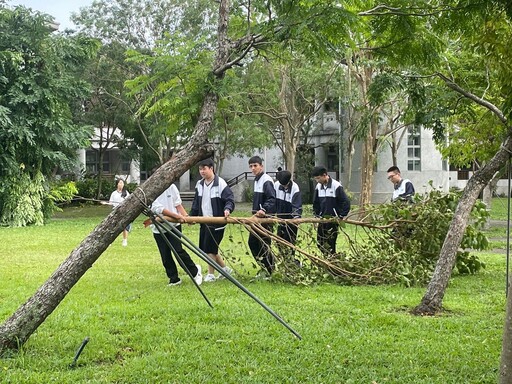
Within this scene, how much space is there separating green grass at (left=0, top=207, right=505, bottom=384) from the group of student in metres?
0.45

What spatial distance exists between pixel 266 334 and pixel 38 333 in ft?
7.88

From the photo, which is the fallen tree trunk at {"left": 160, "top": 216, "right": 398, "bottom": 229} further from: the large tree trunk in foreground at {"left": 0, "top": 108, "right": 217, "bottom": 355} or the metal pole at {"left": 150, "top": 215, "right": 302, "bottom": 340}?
the large tree trunk in foreground at {"left": 0, "top": 108, "right": 217, "bottom": 355}

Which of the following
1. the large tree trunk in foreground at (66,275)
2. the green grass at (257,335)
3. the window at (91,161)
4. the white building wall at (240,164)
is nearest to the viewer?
the green grass at (257,335)

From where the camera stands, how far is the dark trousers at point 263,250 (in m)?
9.92

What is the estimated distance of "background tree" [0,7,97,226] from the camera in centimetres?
2381

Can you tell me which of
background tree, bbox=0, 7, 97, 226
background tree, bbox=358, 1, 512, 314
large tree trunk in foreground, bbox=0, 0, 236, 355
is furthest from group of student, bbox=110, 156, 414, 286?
background tree, bbox=0, 7, 97, 226

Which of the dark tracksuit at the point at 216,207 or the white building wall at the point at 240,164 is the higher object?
the white building wall at the point at 240,164

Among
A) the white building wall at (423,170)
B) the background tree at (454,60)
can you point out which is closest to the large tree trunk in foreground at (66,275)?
the background tree at (454,60)

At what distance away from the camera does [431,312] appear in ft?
25.2

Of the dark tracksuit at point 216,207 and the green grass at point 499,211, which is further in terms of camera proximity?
the green grass at point 499,211

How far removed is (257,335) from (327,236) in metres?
3.78

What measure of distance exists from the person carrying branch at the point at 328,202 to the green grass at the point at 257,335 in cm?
98

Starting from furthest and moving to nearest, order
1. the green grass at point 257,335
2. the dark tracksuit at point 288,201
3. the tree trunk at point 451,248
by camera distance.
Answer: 1. the dark tracksuit at point 288,201
2. the tree trunk at point 451,248
3. the green grass at point 257,335

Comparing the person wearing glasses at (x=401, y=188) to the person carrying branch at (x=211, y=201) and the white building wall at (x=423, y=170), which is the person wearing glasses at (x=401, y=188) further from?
the white building wall at (x=423, y=170)
